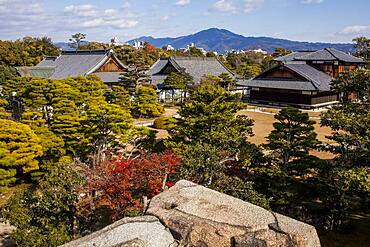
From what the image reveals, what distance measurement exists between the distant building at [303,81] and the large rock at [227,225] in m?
27.8

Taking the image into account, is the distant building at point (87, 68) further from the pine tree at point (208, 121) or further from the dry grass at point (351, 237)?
the dry grass at point (351, 237)

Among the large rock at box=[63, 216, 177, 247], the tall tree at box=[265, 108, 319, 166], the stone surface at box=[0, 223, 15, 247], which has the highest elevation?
the tall tree at box=[265, 108, 319, 166]

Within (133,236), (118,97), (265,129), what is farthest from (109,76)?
(133,236)

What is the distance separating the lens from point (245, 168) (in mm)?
12695

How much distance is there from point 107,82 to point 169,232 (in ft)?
88.9

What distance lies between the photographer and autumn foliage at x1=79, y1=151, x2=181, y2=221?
877 centimetres

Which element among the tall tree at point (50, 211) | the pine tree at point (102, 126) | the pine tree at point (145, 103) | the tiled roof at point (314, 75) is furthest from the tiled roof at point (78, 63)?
the tall tree at point (50, 211)

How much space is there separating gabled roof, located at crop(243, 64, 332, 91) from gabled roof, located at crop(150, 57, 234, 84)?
535cm

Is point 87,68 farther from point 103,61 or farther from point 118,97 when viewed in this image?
point 118,97

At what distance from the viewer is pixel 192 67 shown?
40.1 metres

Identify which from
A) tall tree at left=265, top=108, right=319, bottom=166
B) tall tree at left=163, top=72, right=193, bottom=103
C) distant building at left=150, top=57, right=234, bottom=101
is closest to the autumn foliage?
tall tree at left=265, top=108, right=319, bottom=166

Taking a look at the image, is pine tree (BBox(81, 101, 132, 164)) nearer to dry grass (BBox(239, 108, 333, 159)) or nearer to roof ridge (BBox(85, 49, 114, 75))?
dry grass (BBox(239, 108, 333, 159))

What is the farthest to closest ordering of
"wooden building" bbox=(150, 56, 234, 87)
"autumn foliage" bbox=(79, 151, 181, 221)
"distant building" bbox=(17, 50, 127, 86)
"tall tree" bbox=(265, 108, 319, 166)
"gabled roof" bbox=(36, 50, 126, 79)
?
"wooden building" bbox=(150, 56, 234, 87), "gabled roof" bbox=(36, 50, 126, 79), "distant building" bbox=(17, 50, 127, 86), "tall tree" bbox=(265, 108, 319, 166), "autumn foliage" bbox=(79, 151, 181, 221)

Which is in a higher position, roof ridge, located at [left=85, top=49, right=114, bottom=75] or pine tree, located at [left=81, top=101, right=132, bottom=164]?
roof ridge, located at [left=85, top=49, right=114, bottom=75]
